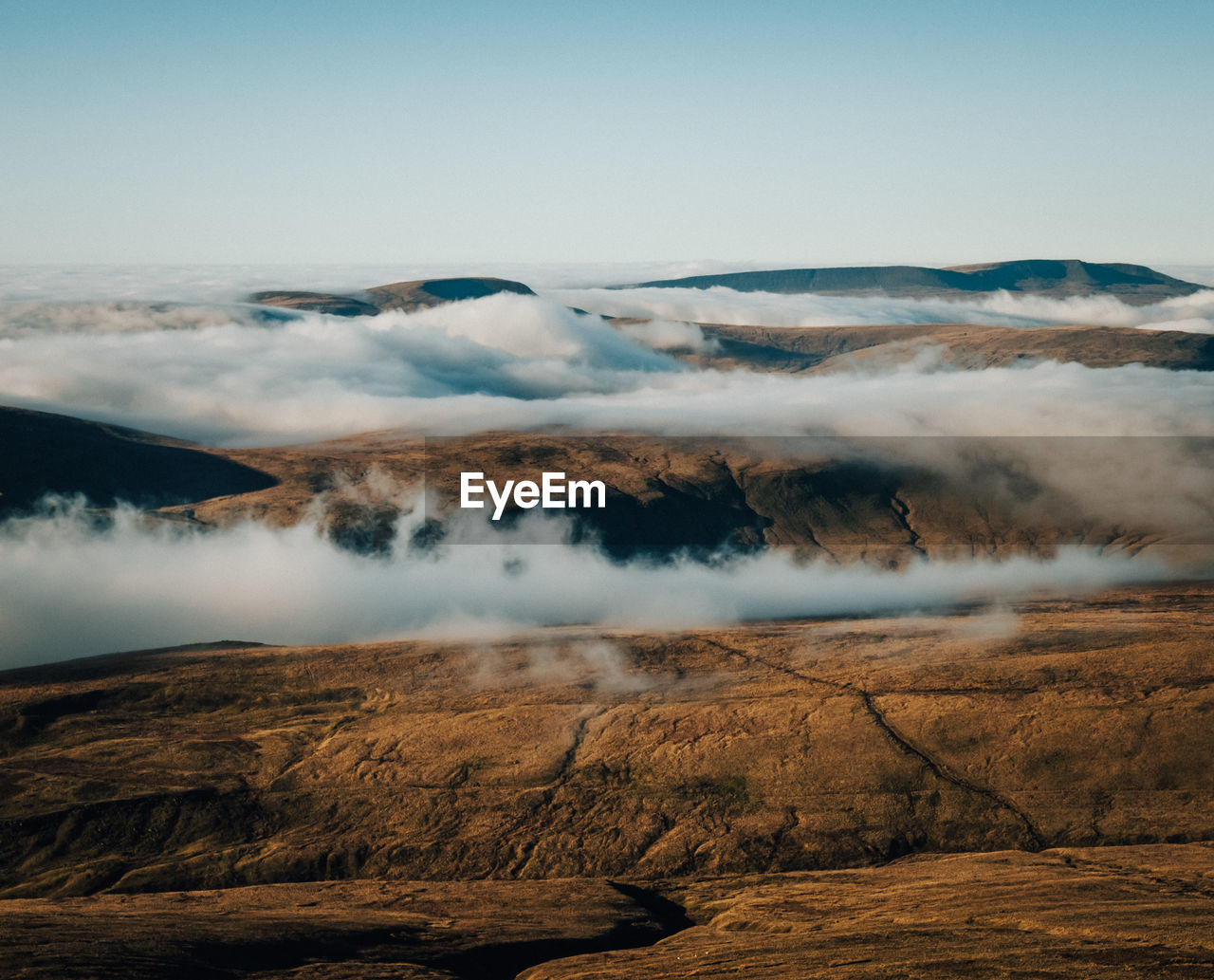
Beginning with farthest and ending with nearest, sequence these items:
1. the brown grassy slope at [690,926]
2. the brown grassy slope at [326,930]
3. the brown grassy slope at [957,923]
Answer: the brown grassy slope at [326,930]
the brown grassy slope at [690,926]
the brown grassy slope at [957,923]

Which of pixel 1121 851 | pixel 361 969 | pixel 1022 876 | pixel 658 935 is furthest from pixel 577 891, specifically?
pixel 1121 851

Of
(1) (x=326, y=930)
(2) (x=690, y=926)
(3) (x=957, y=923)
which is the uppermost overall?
(3) (x=957, y=923)

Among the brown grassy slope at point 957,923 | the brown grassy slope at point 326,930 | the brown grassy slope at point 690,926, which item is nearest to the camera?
the brown grassy slope at point 957,923

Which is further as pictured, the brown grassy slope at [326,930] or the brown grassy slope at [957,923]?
the brown grassy slope at [326,930]

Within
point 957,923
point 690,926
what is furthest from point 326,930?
point 957,923

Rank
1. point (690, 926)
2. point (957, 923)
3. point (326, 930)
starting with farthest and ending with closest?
point (690, 926), point (326, 930), point (957, 923)

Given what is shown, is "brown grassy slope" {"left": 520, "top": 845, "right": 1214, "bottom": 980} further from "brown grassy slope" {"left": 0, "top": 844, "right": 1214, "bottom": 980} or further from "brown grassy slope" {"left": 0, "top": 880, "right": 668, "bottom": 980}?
"brown grassy slope" {"left": 0, "top": 880, "right": 668, "bottom": 980}

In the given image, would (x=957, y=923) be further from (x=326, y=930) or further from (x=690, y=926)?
(x=326, y=930)

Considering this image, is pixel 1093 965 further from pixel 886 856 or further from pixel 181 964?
pixel 181 964

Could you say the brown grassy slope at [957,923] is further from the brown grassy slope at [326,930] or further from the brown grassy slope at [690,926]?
the brown grassy slope at [326,930]

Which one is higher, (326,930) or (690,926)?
(326,930)

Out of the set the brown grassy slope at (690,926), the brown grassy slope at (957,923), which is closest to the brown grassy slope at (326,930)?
the brown grassy slope at (690,926)
